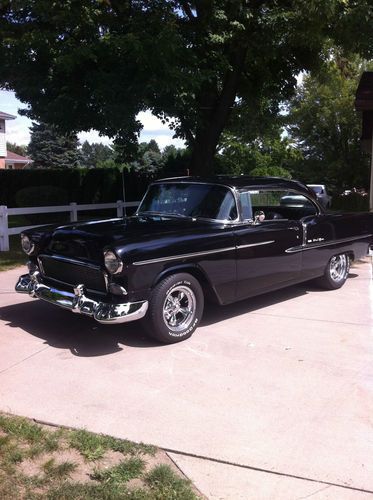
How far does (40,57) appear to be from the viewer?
11117 mm

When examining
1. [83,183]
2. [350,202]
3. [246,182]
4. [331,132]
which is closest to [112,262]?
[246,182]

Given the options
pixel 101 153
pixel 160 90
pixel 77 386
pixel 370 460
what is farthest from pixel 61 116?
pixel 101 153

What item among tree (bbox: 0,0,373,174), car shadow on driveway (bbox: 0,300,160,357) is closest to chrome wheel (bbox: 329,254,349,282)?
car shadow on driveway (bbox: 0,300,160,357)

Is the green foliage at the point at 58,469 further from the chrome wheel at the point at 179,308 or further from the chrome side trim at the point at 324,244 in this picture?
the chrome side trim at the point at 324,244

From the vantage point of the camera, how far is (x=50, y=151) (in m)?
46.2

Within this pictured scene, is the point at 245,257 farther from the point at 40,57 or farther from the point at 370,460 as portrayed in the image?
the point at 40,57

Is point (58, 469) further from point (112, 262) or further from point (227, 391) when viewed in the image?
point (112, 262)

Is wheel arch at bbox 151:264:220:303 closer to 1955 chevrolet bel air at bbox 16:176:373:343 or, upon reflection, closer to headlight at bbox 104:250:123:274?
1955 chevrolet bel air at bbox 16:176:373:343

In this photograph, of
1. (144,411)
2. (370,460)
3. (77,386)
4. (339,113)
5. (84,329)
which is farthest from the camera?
(339,113)

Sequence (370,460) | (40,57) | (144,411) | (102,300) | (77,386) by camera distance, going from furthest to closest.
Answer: (40,57) < (102,300) < (77,386) < (144,411) < (370,460)

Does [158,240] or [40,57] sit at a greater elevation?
[40,57]

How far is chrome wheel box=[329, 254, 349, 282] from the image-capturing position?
7660mm

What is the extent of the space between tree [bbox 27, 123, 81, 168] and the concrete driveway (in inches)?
1634

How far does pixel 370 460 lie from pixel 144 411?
1550mm
